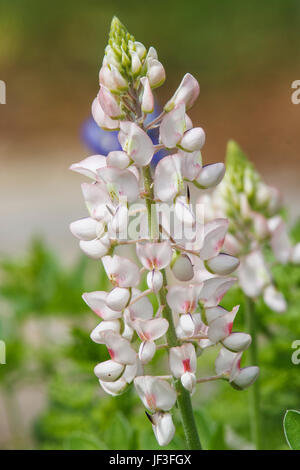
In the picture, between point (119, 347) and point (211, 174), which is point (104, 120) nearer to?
point (211, 174)

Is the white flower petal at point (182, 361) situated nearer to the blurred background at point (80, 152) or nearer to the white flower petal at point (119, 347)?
the white flower petal at point (119, 347)

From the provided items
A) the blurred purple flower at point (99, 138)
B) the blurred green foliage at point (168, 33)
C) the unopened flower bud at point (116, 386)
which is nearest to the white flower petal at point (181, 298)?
the unopened flower bud at point (116, 386)

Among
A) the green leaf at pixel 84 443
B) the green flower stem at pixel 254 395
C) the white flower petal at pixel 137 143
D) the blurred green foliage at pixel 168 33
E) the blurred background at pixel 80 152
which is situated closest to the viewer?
the white flower petal at pixel 137 143

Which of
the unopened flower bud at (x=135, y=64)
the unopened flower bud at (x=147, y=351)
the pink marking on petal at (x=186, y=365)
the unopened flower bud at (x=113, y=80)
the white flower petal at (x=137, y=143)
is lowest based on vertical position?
the pink marking on petal at (x=186, y=365)

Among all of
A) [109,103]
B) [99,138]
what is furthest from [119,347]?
[99,138]

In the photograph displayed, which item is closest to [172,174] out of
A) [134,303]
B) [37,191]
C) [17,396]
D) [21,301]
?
[134,303]

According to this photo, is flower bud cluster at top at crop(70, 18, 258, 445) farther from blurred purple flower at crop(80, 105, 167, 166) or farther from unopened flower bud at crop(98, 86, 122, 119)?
A: blurred purple flower at crop(80, 105, 167, 166)
